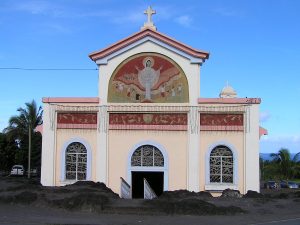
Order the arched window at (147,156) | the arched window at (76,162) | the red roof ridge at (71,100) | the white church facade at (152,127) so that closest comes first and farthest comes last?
1. the white church facade at (152,127)
2. the arched window at (147,156)
3. the arched window at (76,162)
4. the red roof ridge at (71,100)

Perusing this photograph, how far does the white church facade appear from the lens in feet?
80.1

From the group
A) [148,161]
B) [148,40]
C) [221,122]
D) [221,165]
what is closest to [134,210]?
[148,161]

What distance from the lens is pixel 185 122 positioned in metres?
24.7

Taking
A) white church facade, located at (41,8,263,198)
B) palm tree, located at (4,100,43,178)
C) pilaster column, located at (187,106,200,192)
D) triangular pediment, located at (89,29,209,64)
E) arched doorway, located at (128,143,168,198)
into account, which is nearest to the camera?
pilaster column, located at (187,106,200,192)

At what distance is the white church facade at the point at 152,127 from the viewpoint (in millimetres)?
24406

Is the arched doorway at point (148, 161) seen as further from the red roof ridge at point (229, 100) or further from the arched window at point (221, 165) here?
the red roof ridge at point (229, 100)

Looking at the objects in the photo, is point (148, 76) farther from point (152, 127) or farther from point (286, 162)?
point (286, 162)

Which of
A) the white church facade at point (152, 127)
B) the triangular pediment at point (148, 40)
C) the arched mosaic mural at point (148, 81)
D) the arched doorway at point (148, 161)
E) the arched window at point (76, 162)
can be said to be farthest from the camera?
the arched window at point (76, 162)

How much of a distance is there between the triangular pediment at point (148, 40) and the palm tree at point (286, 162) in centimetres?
2933

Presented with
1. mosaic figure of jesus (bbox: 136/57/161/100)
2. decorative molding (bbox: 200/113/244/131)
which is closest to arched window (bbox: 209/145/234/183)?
decorative molding (bbox: 200/113/244/131)

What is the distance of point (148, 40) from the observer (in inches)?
1002

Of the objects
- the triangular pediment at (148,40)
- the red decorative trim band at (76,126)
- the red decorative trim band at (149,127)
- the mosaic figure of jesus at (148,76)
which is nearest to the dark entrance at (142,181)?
the red decorative trim band at (149,127)

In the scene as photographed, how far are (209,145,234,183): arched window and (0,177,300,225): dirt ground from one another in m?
2.65

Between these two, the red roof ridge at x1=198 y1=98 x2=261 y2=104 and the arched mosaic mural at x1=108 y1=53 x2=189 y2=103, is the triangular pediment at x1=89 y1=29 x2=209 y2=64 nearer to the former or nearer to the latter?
the arched mosaic mural at x1=108 y1=53 x2=189 y2=103
